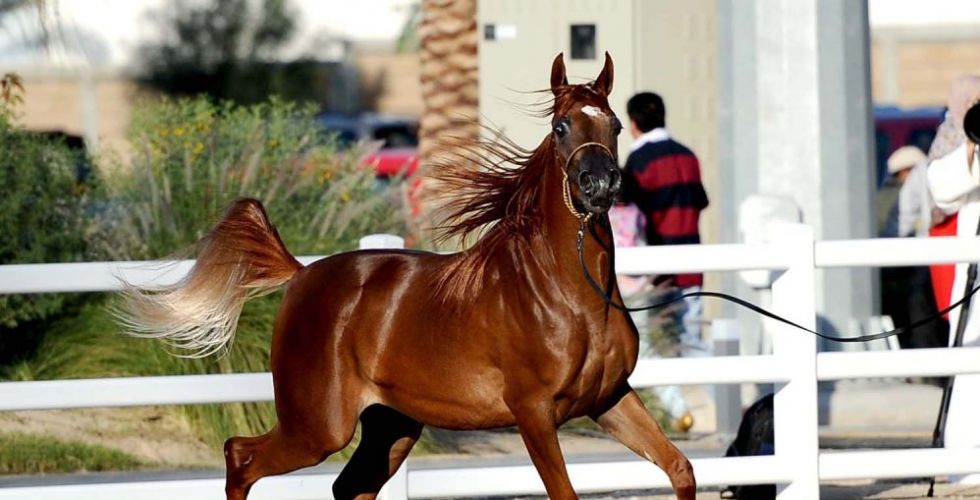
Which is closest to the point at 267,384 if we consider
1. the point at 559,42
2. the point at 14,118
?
the point at 14,118

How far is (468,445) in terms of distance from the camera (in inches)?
361

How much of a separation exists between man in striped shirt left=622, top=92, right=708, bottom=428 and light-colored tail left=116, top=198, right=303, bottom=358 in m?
3.79

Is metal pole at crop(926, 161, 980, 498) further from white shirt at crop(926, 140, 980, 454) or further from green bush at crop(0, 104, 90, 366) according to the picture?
green bush at crop(0, 104, 90, 366)

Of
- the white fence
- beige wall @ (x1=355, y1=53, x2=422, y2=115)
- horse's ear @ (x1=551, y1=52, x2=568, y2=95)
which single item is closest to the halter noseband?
horse's ear @ (x1=551, y1=52, x2=568, y2=95)

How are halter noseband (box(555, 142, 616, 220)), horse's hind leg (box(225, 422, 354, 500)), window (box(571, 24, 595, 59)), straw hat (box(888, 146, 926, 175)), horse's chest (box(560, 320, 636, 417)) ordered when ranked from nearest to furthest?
halter noseband (box(555, 142, 616, 220)), horse's chest (box(560, 320, 636, 417)), horse's hind leg (box(225, 422, 354, 500)), straw hat (box(888, 146, 926, 175)), window (box(571, 24, 595, 59))

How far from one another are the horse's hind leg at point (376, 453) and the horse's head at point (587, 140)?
4.52 ft

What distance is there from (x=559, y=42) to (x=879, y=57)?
29781mm

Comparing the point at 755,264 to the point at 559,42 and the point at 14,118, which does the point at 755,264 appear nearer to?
the point at 14,118

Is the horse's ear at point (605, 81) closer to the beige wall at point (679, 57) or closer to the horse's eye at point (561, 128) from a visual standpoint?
the horse's eye at point (561, 128)

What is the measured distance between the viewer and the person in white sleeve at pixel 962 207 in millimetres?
7953

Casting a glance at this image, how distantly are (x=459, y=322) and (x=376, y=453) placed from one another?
0.88 metres

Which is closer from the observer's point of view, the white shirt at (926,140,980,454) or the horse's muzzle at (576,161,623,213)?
the horse's muzzle at (576,161,623,213)

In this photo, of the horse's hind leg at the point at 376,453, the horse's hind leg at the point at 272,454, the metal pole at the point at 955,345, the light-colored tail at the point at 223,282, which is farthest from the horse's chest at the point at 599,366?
the metal pole at the point at 955,345

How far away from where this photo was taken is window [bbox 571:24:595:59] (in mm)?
13625
